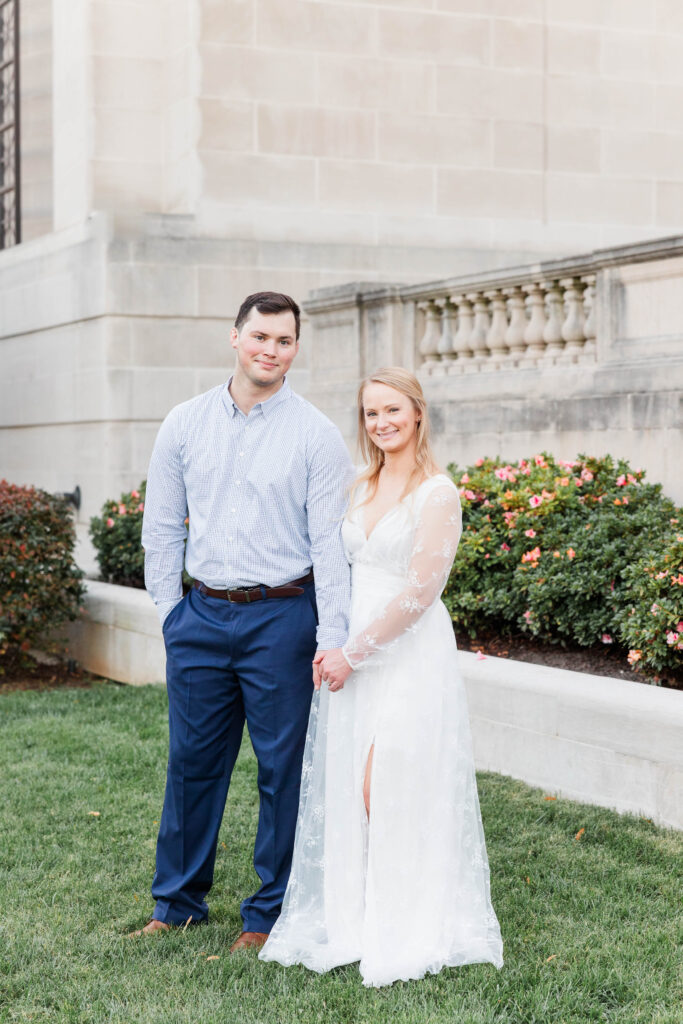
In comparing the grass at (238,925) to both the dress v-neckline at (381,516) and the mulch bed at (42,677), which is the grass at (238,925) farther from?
the mulch bed at (42,677)

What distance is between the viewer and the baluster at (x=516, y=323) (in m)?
9.48

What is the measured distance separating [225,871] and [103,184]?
362 inches

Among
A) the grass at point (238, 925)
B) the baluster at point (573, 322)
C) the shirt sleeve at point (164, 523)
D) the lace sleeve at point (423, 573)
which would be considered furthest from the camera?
the baluster at point (573, 322)

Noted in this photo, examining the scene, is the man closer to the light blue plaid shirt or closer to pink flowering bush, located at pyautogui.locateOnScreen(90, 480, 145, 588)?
the light blue plaid shirt

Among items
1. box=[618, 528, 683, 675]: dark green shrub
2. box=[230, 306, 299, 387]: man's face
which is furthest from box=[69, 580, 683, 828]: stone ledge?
box=[230, 306, 299, 387]: man's face

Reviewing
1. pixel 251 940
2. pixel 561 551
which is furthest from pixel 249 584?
pixel 561 551

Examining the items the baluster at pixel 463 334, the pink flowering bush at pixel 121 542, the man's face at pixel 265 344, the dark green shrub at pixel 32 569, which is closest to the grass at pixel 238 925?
the man's face at pixel 265 344

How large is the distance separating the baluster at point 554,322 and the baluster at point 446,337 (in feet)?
3.91

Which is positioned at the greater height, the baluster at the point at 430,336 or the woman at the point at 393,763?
the baluster at the point at 430,336

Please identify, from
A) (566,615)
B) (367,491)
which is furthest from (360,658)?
(566,615)

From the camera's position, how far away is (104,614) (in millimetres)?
9172

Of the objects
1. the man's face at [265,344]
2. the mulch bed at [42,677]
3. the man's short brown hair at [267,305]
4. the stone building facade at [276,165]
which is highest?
the stone building facade at [276,165]

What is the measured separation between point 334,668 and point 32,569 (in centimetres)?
524

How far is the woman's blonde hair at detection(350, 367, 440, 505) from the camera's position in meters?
3.93
